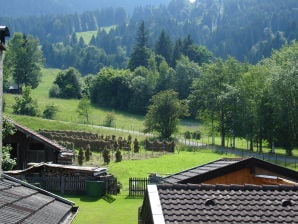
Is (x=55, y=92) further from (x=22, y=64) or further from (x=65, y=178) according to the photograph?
(x=65, y=178)

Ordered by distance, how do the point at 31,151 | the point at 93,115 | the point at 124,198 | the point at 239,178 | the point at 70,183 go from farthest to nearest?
the point at 93,115 → the point at 31,151 → the point at 70,183 → the point at 124,198 → the point at 239,178

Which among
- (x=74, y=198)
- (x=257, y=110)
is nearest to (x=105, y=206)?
(x=74, y=198)

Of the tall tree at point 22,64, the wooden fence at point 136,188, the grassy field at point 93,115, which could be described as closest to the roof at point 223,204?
the wooden fence at point 136,188

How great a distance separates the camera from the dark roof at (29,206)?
1137 cm

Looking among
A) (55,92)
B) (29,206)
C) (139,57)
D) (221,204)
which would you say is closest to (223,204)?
(221,204)

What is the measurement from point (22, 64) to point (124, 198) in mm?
93248

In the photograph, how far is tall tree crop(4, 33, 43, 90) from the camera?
119875 millimetres

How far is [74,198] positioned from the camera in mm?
33594

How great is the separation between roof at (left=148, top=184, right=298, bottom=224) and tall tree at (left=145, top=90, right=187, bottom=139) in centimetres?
6553

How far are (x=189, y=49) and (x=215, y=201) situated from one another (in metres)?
146

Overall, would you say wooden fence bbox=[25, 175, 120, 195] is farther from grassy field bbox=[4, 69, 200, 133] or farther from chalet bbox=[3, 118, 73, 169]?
grassy field bbox=[4, 69, 200, 133]

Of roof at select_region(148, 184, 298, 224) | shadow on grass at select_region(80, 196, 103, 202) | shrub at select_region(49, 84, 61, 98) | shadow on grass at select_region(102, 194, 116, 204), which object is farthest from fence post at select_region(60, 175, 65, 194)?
shrub at select_region(49, 84, 61, 98)

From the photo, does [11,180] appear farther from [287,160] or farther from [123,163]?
[287,160]

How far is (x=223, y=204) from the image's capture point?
33.1 ft
